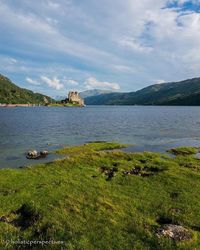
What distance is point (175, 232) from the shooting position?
55.7 feet

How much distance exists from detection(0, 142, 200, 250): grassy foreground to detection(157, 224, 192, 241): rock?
351 mm

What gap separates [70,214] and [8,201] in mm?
6200

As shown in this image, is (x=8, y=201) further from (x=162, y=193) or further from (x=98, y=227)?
(x=162, y=193)

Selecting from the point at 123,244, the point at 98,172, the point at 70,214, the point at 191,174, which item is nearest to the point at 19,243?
the point at 70,214

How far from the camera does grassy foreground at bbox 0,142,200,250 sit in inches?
640

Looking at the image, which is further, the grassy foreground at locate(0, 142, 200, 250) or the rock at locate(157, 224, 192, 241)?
the rock at locate(157, 224, 192, 241)

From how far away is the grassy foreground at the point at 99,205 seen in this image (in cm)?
1625

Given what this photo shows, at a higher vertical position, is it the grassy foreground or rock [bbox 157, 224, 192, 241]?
rock [bbox 157, 224, 192, 241]

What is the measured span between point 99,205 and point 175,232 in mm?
6636

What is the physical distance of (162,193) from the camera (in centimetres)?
2455

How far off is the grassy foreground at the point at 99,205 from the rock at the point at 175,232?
1.15ft

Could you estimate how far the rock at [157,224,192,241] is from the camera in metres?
16.4

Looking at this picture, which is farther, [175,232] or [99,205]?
[99,205]

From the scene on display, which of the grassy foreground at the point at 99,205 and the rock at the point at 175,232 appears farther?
the rock at the point at 175,232
